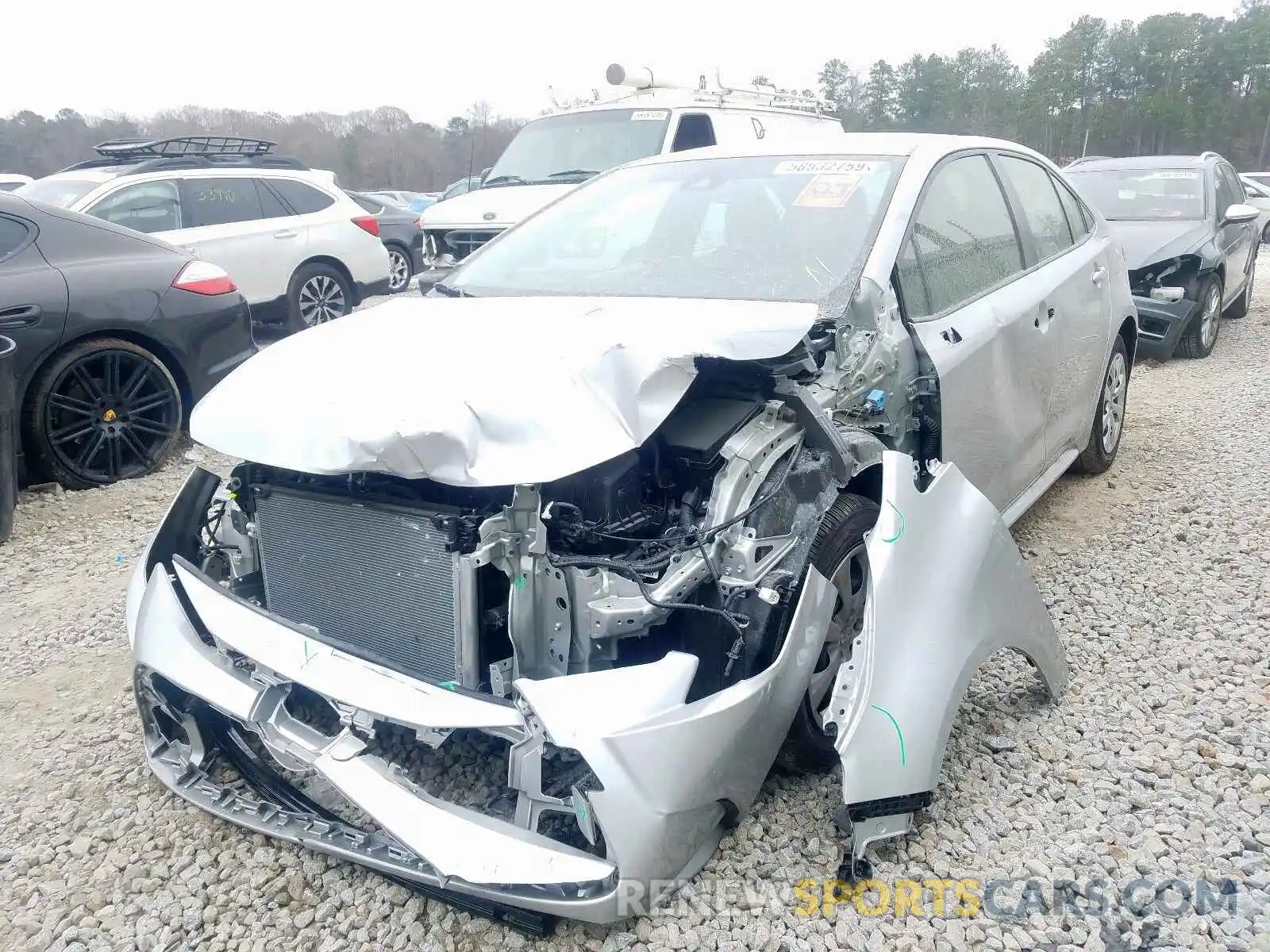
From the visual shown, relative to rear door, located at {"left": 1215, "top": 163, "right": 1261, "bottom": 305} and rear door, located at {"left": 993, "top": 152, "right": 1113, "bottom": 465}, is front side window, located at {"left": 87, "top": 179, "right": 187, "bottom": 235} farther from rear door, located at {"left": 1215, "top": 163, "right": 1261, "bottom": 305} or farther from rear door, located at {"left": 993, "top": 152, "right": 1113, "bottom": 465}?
rear door, located at {"left": 1215, "top": 163, "right": 1261, "bottom": 305}

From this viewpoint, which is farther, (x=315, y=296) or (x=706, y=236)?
(x=315, y=296)

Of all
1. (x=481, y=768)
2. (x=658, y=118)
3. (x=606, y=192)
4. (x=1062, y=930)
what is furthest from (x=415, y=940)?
(x=658, y=118)

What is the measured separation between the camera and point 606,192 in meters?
3.87

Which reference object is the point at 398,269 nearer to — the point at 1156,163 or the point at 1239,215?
the point at 1156,163

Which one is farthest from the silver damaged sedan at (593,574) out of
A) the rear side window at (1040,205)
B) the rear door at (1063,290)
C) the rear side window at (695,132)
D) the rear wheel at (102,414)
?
the rear side window at (695,132)

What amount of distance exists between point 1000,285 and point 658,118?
18.0 ft

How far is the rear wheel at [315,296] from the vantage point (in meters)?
8.62

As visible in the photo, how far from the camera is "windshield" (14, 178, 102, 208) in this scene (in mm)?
7574

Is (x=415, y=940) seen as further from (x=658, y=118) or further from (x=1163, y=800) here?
(x=658, y=118)

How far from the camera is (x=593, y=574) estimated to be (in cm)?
219

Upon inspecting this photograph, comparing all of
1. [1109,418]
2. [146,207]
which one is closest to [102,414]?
[146,207]

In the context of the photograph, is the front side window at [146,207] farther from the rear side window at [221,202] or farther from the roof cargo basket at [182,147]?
the roof cargo basket at [182,147]

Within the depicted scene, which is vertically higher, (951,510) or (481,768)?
(951,510)

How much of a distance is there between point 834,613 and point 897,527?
0.44 meters
